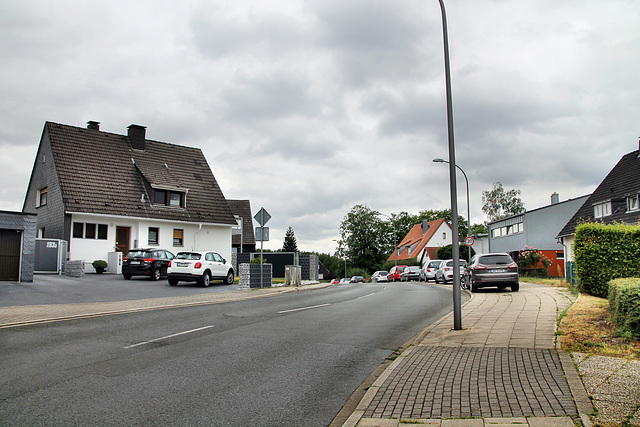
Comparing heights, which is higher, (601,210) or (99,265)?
(601,210)

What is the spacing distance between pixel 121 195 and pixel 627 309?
97.1 ft

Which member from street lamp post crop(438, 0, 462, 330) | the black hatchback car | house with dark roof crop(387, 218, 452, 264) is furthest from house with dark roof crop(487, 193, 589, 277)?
street lamp post crop(438, 0, 462, 330)

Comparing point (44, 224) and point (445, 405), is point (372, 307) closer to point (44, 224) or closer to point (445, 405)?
point (445, 405)

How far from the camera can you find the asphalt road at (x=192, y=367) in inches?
210

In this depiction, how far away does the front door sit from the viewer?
3171 centimetres

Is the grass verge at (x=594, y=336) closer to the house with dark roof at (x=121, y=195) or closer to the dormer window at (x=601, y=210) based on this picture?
the house with dark roof at (x=121, y=195)

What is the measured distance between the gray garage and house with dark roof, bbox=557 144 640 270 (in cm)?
3050

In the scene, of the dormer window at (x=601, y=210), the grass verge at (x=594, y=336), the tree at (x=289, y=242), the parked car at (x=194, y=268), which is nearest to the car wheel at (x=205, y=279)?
the parked car at (x=194, y=268)

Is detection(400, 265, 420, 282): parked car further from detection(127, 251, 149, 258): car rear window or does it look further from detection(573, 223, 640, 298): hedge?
detection(573, 223, 640, 298): hedge

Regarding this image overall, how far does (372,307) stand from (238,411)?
1068 cm

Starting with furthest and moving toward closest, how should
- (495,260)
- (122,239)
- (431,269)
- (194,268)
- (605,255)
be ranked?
1. (431,269)
2. (122,239)
3. (194,268)
4. (495,260)
5. (605,255)

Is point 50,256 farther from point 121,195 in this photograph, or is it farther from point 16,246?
point 121,195

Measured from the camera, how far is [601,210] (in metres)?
36.8

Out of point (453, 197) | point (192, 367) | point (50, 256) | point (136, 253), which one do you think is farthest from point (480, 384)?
point (50, 256)
